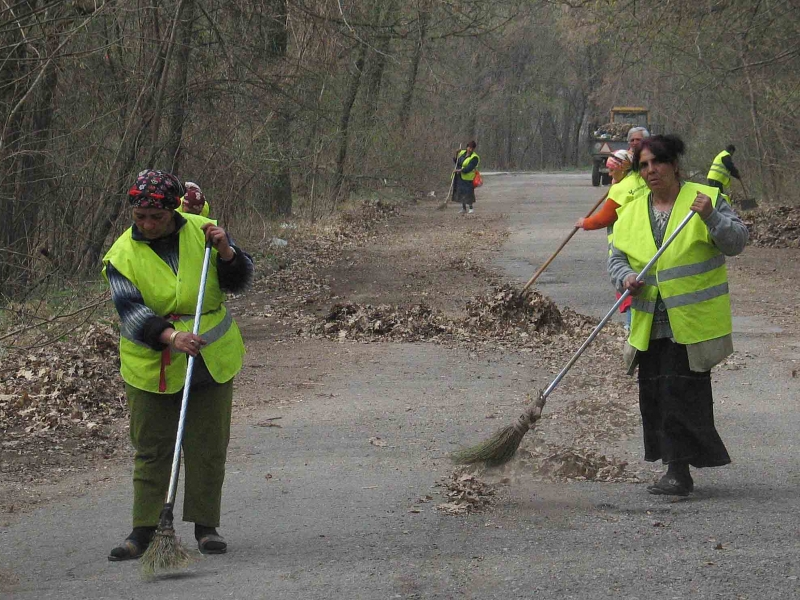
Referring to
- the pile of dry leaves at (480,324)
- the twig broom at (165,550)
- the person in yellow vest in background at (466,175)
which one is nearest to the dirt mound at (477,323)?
the pile of dry leaves at (480,324)

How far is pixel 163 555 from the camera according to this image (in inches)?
195

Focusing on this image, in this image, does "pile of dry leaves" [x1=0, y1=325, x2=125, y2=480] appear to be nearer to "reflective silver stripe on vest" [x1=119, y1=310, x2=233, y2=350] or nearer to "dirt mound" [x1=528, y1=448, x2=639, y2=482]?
"reflective silver stripe on vest" [x1=119, y1=310, x2=233, y2=350]

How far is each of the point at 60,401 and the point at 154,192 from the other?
159 inches

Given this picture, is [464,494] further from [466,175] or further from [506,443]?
[466,175]

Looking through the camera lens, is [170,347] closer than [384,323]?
Yes

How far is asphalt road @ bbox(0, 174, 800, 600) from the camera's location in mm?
4898

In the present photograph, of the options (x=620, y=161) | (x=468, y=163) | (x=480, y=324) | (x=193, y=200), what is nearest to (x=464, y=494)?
(x=193, y=200)

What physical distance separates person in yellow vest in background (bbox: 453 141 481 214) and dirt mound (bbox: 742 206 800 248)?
277 inches

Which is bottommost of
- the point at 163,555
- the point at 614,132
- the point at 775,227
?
the point at 163,555

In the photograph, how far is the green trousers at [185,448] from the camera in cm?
544

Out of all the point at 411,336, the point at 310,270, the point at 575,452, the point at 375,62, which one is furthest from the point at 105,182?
the point at 375,62

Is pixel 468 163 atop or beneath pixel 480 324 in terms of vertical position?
atop

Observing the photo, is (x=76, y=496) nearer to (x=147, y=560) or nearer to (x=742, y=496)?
(x=147, y=560)

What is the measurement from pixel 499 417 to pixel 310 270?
30.6ft
